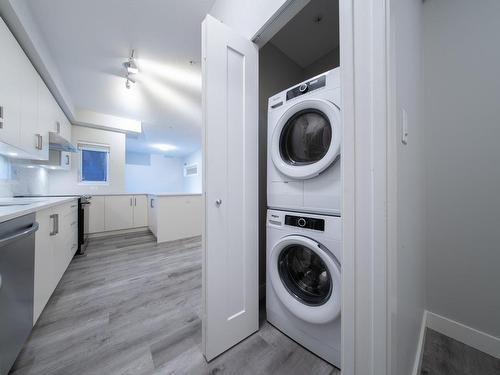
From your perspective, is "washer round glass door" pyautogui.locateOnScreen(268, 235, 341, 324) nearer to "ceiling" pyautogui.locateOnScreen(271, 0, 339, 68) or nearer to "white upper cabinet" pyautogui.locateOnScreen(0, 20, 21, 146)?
"ceiling" pyautogui.locateOnScreen(271, 0, 339, 68)

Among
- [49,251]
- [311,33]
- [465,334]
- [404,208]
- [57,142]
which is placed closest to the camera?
[404,208]

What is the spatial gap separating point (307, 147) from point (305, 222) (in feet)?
1.51

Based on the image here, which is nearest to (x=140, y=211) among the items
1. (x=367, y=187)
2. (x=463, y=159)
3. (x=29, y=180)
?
(x=29, y=180)

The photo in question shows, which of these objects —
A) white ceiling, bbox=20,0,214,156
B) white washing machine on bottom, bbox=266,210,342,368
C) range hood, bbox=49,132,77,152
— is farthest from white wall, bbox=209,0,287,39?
range hood, bbox=49,132,77,152

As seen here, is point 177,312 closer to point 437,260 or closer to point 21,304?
point 21,304

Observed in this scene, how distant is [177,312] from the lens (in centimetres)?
135

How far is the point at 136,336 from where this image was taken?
1123mm

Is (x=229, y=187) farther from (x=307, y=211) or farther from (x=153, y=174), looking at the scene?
(x=153, y=174)

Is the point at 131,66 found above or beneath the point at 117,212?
above

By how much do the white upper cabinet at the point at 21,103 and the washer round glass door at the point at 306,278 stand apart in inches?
86.9

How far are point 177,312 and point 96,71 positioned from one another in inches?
116

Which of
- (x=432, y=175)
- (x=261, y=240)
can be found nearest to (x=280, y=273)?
(x=261, y=240)

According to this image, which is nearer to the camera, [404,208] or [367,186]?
[367,186]

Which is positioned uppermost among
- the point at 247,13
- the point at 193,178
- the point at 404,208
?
the point at 247,13
